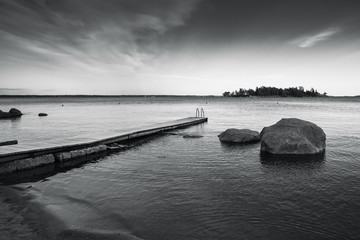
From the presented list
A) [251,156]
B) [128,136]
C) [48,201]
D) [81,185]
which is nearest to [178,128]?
[128,136]

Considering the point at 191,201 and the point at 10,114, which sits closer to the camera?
the point at 191,201

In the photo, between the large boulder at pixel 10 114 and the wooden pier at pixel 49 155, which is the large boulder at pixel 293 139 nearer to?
the wooden pier at pixel 49 155

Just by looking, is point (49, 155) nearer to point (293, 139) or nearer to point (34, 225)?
point (34, 225)

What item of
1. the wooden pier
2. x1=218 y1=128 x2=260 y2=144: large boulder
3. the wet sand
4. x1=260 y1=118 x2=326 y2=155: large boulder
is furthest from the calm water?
x1=218 y1=128 x2=260 y2=144: large boulder

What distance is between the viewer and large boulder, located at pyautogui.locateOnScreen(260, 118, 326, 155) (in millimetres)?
16219

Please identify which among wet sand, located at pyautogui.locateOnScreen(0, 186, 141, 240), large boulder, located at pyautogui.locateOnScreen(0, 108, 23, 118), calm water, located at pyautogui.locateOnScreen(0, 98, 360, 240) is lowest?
calm water, located at pyautogui.locateOnScreen(0, 98, 360, 240)

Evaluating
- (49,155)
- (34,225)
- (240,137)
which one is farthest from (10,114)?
(34,225)

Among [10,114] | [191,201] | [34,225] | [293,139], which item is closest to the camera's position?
[34,225]

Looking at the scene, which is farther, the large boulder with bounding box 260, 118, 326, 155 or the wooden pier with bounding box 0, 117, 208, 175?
the large boulder with bounding box 260, 118, 326, 155

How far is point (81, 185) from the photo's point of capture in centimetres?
1105

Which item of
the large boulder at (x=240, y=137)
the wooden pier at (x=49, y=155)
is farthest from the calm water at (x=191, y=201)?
the large boulder at (x=240, y=137)

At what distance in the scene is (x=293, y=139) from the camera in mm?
16375

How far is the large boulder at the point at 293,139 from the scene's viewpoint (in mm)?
16219

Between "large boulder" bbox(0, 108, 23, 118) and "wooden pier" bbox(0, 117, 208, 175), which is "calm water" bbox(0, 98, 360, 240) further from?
"large boulder" bbox(0, 108, 23, 118)
